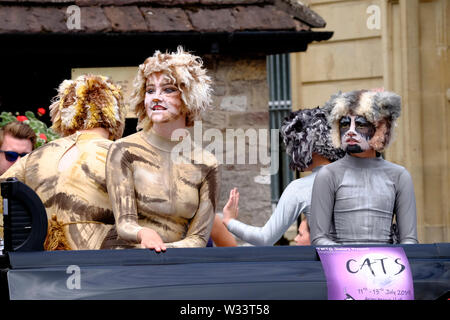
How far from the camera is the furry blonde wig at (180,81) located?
148 inches

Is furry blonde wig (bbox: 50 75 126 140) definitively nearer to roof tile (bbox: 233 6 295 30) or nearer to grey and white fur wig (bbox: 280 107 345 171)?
grey and white fur wig (bbox: 280 107 345 171)

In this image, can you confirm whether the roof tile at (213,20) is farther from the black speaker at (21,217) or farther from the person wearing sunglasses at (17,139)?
the black speaker at (21,217)

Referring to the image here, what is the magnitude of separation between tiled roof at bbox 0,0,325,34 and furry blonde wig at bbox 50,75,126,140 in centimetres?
434

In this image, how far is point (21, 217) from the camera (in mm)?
3105

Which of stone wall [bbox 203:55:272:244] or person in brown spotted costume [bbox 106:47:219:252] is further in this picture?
stone wall [bbox 203:55:272:244]

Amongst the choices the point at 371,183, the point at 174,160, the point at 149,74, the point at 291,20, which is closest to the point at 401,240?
the point at 371,183

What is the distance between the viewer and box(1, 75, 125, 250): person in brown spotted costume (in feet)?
12.7

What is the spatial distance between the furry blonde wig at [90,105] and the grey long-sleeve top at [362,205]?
976 mm

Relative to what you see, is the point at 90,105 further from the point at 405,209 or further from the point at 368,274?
the point at 368,274

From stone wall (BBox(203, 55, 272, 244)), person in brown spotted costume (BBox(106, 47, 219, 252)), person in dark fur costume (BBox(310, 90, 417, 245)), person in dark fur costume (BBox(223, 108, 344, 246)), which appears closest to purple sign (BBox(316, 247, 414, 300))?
person in dark fur costume (BBox(310, 90, 417, 245))

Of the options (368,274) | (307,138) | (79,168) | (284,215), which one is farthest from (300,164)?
(368,274)

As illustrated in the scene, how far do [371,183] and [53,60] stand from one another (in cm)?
584

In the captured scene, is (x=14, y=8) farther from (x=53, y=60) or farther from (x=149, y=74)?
(x=149, y=74)
